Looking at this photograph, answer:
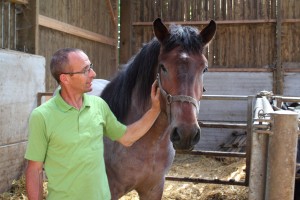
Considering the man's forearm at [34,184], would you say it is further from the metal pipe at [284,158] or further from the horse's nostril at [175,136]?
the metal pipe at [284,158]

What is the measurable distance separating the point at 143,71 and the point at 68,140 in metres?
0.88

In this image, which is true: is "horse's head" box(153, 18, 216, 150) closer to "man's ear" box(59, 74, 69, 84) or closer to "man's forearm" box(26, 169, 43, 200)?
"man's ear" box(59, 74, 69, 84)

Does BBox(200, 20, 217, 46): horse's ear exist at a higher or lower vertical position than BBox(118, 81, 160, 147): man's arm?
higher

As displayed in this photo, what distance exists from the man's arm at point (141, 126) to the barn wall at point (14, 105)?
2.94 m

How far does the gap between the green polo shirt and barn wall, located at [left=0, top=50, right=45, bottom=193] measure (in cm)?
309

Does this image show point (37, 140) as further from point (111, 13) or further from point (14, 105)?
point (111, 13)

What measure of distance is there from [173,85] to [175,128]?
246 mm

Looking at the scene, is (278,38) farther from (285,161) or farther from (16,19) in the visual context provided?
(285,161)

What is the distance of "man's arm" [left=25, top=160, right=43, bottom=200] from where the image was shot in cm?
166

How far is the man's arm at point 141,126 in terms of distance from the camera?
209 cm

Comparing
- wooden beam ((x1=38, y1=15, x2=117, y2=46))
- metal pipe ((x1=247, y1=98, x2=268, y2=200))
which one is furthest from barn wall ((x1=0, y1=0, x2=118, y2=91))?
metal pipe ((x1=247, y1=98, x2=268, y2=200))

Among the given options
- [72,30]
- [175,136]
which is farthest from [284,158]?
[72,30]

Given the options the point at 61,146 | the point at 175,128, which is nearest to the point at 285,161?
the point at 175,128

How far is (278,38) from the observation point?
8.17m
